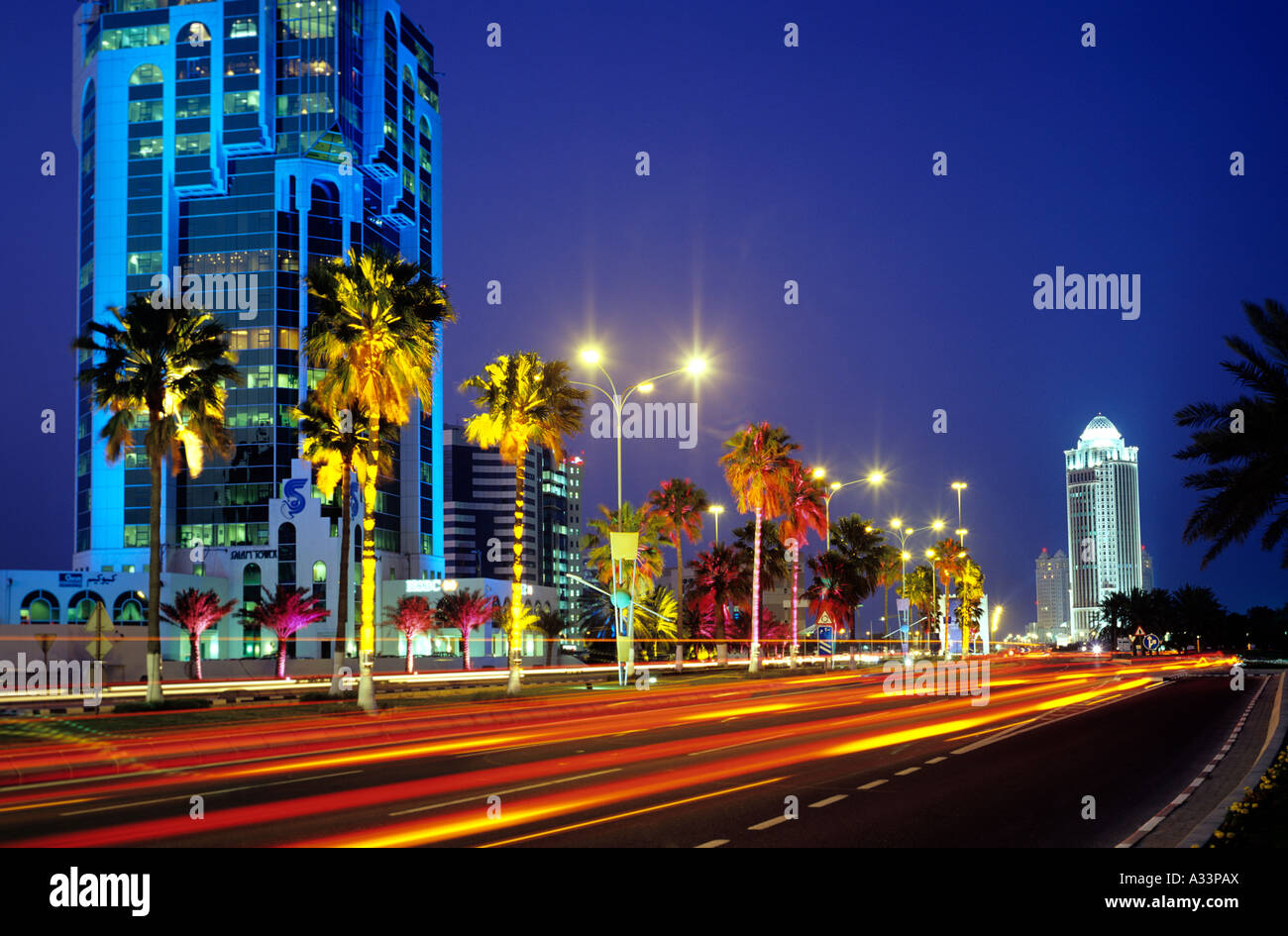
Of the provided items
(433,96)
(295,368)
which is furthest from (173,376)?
(433,96)

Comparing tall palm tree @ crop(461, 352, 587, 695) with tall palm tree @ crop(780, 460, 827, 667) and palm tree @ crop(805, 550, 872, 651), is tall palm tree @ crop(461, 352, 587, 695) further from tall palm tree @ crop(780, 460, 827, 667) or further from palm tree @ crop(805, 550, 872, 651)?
palm tree @ crop(805, 550, 872, 651)

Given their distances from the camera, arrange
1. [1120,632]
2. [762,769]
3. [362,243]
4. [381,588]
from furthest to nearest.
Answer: [1120,632], [362,243], [381,588], [762,769]

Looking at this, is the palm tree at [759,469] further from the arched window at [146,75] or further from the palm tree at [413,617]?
the arched window at [146,75]

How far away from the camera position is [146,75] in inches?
4840

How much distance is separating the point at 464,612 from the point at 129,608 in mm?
25264

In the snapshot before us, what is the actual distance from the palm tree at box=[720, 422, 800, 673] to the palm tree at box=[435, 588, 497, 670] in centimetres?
3292

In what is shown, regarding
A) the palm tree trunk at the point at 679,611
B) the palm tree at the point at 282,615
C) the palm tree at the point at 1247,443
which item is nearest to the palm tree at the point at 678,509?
the palm tree trunk at the point at 679,611

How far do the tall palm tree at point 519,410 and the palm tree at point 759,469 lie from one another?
79.9 ft

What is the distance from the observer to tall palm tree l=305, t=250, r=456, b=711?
3609cm

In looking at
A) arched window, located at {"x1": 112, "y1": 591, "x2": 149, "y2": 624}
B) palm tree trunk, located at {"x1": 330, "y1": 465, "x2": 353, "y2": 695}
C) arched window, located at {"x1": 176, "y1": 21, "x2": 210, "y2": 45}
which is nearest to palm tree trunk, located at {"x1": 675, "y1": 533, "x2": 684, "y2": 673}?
palm tree trunk, located at {"x1": 330, "y1": 465, "x2": 353, "y2": 695}

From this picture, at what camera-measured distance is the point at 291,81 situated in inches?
4830

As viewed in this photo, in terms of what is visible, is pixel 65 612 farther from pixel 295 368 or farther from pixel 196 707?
pixel 196 707
